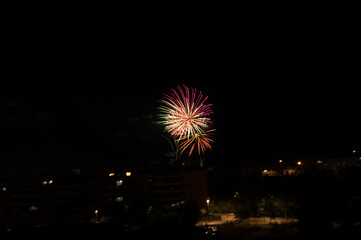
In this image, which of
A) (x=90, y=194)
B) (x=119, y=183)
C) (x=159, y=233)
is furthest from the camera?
(x=119, y=183)

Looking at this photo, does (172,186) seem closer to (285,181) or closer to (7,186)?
(285,181)

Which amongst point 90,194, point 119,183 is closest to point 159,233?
point 119,183

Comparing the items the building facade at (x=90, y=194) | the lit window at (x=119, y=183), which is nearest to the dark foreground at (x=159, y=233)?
the building facade at (x=90, y=194)

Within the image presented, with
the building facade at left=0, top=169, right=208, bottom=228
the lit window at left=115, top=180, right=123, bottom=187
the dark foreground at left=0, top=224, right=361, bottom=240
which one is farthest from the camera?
the lit window at left=115, top=180, right=123, bottom=187

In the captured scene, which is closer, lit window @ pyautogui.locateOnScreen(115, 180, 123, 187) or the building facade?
the building facade

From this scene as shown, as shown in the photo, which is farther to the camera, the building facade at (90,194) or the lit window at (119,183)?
the lit window at (119,183)

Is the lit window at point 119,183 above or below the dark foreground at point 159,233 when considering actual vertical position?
above

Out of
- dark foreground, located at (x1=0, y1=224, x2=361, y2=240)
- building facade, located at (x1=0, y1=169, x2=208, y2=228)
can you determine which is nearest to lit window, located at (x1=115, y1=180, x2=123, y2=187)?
building facade, located at (x1=0, y1=169, x2=208, y2=228)

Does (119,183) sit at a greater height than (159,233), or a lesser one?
greater

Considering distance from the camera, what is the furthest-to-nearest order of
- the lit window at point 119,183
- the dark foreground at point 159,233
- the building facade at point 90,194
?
the lit window at point 119,183 < the building facade at point 90,194 < the dark foreground at point 159,233

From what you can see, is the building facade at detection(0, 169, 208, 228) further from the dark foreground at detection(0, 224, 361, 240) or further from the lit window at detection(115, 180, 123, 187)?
the dark foreground at detection(0, 224, 361, 240)

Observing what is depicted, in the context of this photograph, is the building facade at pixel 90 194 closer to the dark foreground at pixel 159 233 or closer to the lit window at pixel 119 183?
the lit window at pixel 119 183

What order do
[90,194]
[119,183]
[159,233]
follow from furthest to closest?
[119,183]
[90,194]
[159,233]

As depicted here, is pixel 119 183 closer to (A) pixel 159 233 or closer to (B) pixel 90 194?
(B) pixel 90 194
